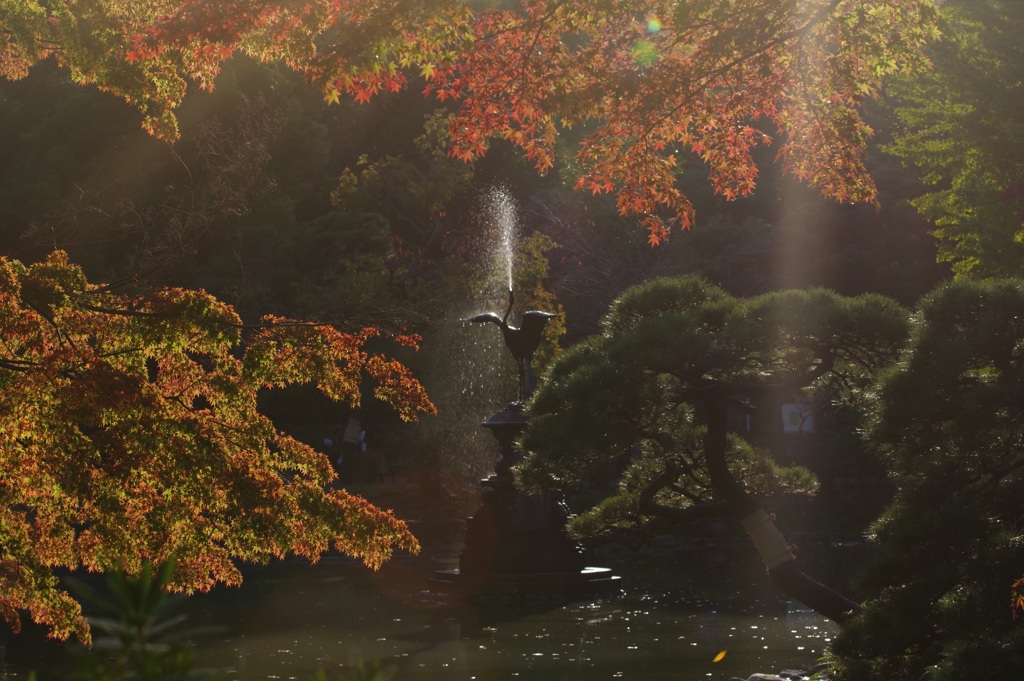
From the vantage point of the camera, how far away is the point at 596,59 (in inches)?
296

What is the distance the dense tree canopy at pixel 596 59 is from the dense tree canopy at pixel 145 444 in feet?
5.28

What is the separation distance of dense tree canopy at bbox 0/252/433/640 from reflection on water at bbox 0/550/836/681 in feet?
3.28

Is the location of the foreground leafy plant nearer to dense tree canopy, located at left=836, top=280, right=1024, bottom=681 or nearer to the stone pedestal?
dense tree canopy, located at left=836, top=280, right=1024, bottom=681

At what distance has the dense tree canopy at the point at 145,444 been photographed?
6387mm

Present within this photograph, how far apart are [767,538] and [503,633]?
3869 millimetres

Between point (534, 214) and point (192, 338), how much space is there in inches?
923

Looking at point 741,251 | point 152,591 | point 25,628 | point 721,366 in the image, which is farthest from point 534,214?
point 152,591

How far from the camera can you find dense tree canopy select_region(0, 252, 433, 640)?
6.39m

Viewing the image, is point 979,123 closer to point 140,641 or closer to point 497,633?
point 497,633

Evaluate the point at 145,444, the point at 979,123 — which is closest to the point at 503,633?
the point at 145,444

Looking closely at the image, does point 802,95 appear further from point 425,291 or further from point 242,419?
point 425,291

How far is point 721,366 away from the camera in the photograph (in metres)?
8.73

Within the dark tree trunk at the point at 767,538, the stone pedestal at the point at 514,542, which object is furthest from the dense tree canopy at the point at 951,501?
the stone pedestal at the point at 514,542

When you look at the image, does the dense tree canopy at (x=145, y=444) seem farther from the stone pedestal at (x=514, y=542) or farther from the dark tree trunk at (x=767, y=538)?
the stone pedestal at (x=514, y=542)
